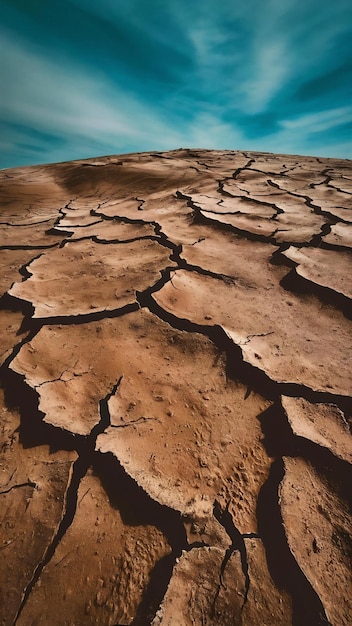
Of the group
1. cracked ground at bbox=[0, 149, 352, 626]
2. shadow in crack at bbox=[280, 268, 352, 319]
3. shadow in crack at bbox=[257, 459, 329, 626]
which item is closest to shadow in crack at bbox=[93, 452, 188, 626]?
cracked ground at bbox=[0, 149, 352, 626]

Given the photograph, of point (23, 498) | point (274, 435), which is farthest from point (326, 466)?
point (23, 498)

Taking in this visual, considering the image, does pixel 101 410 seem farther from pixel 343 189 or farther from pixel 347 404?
pixel 343 189

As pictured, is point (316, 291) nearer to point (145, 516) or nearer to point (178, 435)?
point (178, 435)

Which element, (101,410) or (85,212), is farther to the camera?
(85,212)

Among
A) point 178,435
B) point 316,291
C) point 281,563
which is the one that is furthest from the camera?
point 316,291

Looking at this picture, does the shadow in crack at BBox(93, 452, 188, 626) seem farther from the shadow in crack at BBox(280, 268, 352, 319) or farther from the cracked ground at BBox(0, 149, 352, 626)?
the shadow in crack at BBox(280, 268, 352, 319)

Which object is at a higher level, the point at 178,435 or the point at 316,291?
the point at 316,291

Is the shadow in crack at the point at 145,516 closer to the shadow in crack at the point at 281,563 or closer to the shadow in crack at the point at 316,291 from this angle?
the shadow in crack at the point at 281,563

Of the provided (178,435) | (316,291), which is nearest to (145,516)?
(178,435)

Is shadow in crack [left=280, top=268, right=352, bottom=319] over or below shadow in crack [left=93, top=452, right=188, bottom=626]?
over
